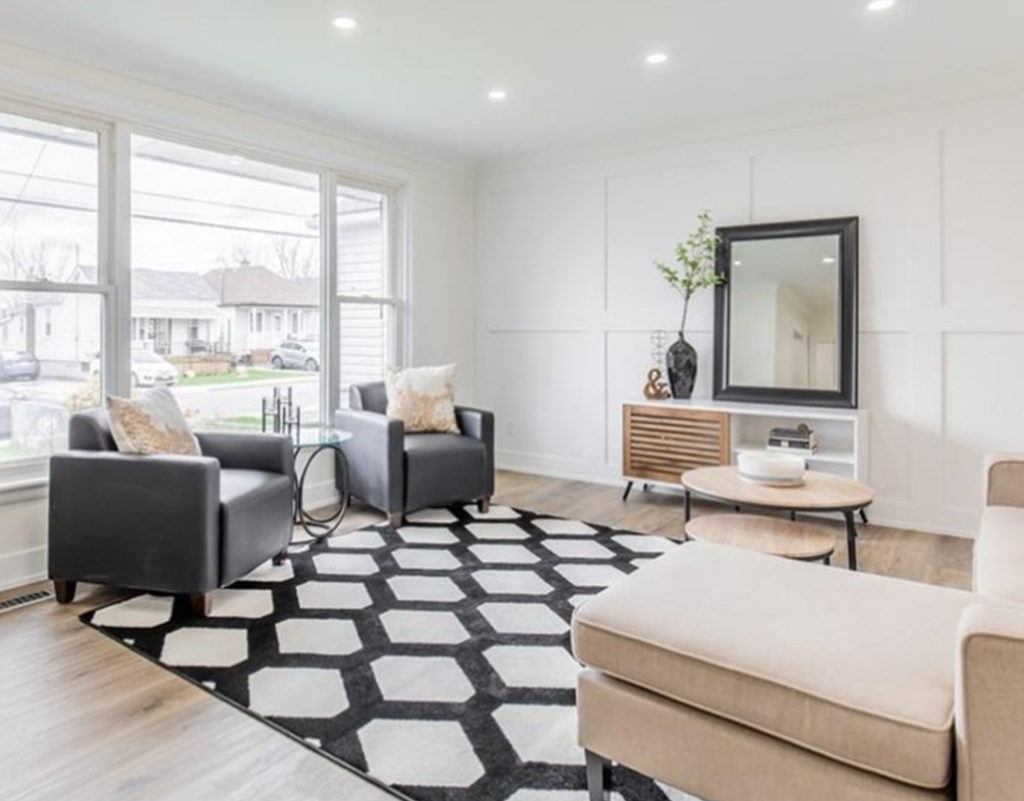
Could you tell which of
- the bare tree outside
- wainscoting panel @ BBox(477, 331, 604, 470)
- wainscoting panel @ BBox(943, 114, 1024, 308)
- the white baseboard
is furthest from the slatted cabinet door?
the white baseboard

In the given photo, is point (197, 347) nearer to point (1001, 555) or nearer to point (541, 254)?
point (541, 254)

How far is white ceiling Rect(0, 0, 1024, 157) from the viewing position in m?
3.03

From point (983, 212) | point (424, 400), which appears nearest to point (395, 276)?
point (424, 400)

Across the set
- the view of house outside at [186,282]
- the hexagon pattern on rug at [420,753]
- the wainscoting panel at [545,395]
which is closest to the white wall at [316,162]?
the view of house outside at [186,282]

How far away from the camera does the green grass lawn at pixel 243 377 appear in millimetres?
4141

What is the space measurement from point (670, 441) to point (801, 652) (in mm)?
3241

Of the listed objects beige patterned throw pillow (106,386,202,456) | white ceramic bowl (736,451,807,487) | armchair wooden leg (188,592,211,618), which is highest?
beige patterned throw pillow (106,386,202,456)

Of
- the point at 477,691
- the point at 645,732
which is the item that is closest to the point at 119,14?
the point at 477,691

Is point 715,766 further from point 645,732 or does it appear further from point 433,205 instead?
point 433,205

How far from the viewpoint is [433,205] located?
18.0ft

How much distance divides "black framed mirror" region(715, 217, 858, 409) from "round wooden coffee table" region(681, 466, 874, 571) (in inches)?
45.3

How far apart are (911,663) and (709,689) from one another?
1.23 feet

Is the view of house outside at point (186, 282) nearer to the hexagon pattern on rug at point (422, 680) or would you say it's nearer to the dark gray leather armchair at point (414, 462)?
the dark gray leather armchair at point (414, 462)

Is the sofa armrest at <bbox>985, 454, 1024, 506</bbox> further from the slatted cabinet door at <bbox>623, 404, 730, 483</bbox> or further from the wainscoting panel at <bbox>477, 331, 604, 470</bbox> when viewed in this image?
the wainscoting panel at <bbox>477, 331, 604, 470</bbox>
